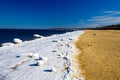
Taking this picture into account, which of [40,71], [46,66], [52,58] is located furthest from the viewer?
[52,58]

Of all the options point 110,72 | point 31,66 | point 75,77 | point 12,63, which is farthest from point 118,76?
point 12,63

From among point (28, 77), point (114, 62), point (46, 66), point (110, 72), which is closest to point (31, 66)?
point (46, 66)

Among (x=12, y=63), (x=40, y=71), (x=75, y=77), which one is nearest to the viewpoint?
(x=75, y=77)

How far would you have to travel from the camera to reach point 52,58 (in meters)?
12.2

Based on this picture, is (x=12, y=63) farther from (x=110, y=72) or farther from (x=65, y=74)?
(x=110, y=72)

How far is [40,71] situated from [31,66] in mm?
1066

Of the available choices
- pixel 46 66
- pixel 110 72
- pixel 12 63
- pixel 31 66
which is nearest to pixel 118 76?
pixel 110 72

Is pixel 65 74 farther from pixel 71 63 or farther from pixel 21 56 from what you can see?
pixel 21 56

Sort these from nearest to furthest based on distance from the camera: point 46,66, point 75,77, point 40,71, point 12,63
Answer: point 75,77
point 40,71
point 46,66
point 12,63

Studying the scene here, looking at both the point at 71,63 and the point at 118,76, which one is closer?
the point at 118,76

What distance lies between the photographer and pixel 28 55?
12.9m

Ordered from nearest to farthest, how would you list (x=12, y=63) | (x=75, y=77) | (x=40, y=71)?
1. (x=75, y=77)
2. (x=40, y=71)
3. (x=12, y=63)

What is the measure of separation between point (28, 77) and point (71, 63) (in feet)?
9.22

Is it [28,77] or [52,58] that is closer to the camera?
[28,77]
